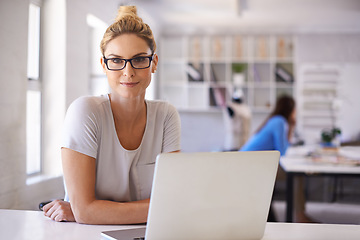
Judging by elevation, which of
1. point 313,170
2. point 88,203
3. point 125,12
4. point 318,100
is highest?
point 125,12

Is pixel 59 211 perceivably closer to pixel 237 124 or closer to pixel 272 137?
pixel 272 137

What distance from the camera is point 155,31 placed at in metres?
6.92

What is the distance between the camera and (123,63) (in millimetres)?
1436

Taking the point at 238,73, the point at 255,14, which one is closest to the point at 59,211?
the point at 255,14

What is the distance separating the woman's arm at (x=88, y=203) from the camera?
1.30 m

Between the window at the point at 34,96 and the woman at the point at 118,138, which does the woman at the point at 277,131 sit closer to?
the window at the point at 34,96

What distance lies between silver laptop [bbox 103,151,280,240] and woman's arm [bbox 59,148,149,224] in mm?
342

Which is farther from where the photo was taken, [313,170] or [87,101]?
[313,170]

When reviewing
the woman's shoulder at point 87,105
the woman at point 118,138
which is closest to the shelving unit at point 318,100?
the woman at point 118,138

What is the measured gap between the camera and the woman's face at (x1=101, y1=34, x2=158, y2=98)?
1.43m

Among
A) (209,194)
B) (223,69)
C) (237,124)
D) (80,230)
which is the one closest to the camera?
(209,194)

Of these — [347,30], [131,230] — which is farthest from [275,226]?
[347,30]

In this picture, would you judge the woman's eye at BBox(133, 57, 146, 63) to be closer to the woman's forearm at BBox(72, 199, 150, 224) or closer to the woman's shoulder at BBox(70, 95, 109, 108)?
the woman's shoulder at BBox(70, 95, 109, 108)

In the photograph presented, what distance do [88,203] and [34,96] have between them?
74.1 inches
